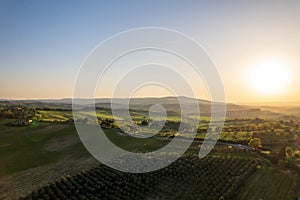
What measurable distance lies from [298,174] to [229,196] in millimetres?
13135

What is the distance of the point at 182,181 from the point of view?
32.4 metres

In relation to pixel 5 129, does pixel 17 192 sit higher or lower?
lower

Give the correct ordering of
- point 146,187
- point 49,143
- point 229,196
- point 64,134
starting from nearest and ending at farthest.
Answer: point 229,196 → point 146,187 → point 49,143 → point 64,134

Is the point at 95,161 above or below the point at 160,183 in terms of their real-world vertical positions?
above

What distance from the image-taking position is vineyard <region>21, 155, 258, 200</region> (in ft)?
94.6

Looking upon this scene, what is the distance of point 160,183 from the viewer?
3203cm

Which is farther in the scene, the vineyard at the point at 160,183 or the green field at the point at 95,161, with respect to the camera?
the green field at the point at 95,161

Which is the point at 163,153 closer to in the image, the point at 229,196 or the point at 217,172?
the point at 217,172

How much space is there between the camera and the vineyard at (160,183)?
28.8m

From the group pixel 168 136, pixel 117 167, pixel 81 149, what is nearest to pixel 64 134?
pixel 81 149

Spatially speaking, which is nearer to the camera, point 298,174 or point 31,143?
point 298,174

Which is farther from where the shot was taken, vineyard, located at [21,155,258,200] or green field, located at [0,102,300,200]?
green field, located at [0,102,300,200]

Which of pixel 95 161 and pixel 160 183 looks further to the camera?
pixel 95 161

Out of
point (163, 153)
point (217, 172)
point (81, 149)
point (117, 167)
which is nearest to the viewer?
point (217, 172)
